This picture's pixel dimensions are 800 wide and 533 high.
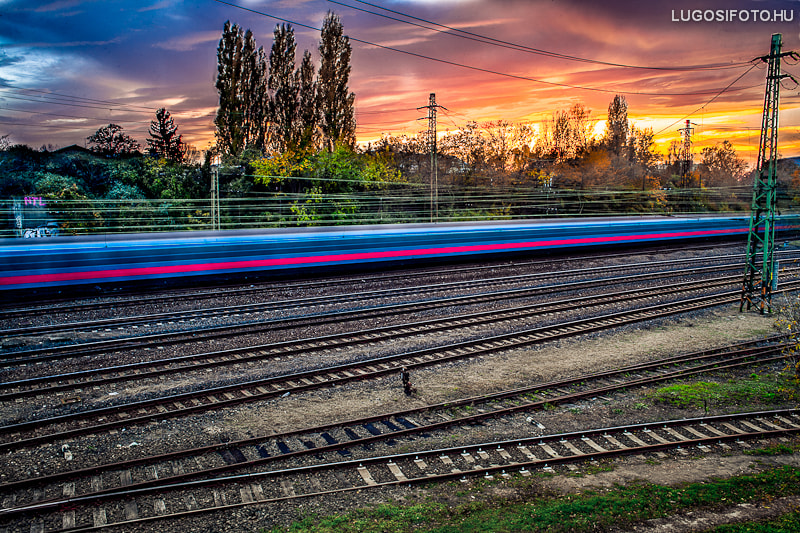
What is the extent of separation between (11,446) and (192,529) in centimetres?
294

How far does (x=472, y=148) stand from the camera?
35812 mm

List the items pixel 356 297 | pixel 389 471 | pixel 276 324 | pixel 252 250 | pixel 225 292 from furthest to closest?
pixel 252 250 → pixel 225 292 → pixel 356 297 → pixel 276 324 → pixel 389 471

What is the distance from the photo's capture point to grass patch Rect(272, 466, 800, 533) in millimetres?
4664

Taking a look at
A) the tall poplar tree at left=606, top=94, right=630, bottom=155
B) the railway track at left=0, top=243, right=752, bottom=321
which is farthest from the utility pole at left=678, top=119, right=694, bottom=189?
the railway track at left=0, top=243, right=752, bottom=321

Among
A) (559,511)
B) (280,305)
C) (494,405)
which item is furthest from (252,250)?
(559,511)

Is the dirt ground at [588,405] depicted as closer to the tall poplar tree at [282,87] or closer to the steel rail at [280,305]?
the steel rail at [280,305]

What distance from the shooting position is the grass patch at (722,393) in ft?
25.0

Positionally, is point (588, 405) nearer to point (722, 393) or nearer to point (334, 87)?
point (722, 393)

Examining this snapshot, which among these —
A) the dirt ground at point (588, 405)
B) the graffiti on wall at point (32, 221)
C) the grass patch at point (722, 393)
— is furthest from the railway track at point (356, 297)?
the graffiti on wall at point (32, 221)

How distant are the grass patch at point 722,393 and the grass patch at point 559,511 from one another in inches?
88.0

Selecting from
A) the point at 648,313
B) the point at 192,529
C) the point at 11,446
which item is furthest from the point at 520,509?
the point at 648,313

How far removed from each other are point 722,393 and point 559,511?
4539mm

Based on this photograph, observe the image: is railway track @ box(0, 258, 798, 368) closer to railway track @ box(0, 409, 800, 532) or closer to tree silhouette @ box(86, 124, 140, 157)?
railway track @ box(0, 409, 800, 532)

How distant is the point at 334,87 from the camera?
110 ft
